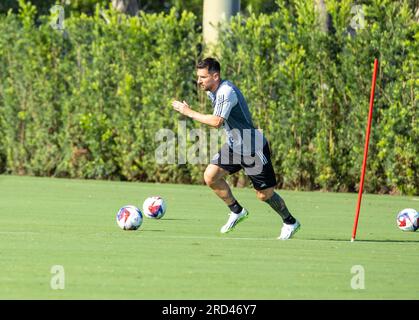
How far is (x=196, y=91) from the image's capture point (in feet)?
82.6

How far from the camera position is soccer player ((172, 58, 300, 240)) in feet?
45.8

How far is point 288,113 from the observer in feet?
77.7

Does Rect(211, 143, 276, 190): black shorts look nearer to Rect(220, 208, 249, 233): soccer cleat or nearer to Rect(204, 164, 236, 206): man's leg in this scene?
Rect(204, 164, 236, 206): man's leg

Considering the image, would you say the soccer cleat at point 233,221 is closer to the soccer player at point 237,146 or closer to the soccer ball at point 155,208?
the soccer player at point 237,146

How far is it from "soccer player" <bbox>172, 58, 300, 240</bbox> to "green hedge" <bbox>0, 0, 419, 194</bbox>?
8495 mm

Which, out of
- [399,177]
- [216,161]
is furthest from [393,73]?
[216,161]

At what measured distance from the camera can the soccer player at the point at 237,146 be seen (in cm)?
1396

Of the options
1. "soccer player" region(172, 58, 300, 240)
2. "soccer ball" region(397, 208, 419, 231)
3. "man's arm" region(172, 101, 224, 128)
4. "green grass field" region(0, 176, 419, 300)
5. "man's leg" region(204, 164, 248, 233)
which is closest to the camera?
"green grass field" region(0, 176, 419, 300)

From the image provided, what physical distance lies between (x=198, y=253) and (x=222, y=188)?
2430mm

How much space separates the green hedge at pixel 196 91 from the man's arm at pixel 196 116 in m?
9.06

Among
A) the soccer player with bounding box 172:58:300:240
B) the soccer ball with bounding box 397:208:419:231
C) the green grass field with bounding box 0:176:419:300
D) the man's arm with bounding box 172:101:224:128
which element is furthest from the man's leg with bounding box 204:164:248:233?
the soccer ball with bounding box 397:208:419:231

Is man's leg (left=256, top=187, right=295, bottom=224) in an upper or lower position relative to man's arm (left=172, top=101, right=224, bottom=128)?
lower

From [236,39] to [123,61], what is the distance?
2839 millimetres

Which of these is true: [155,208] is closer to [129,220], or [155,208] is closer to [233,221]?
[129,220]
